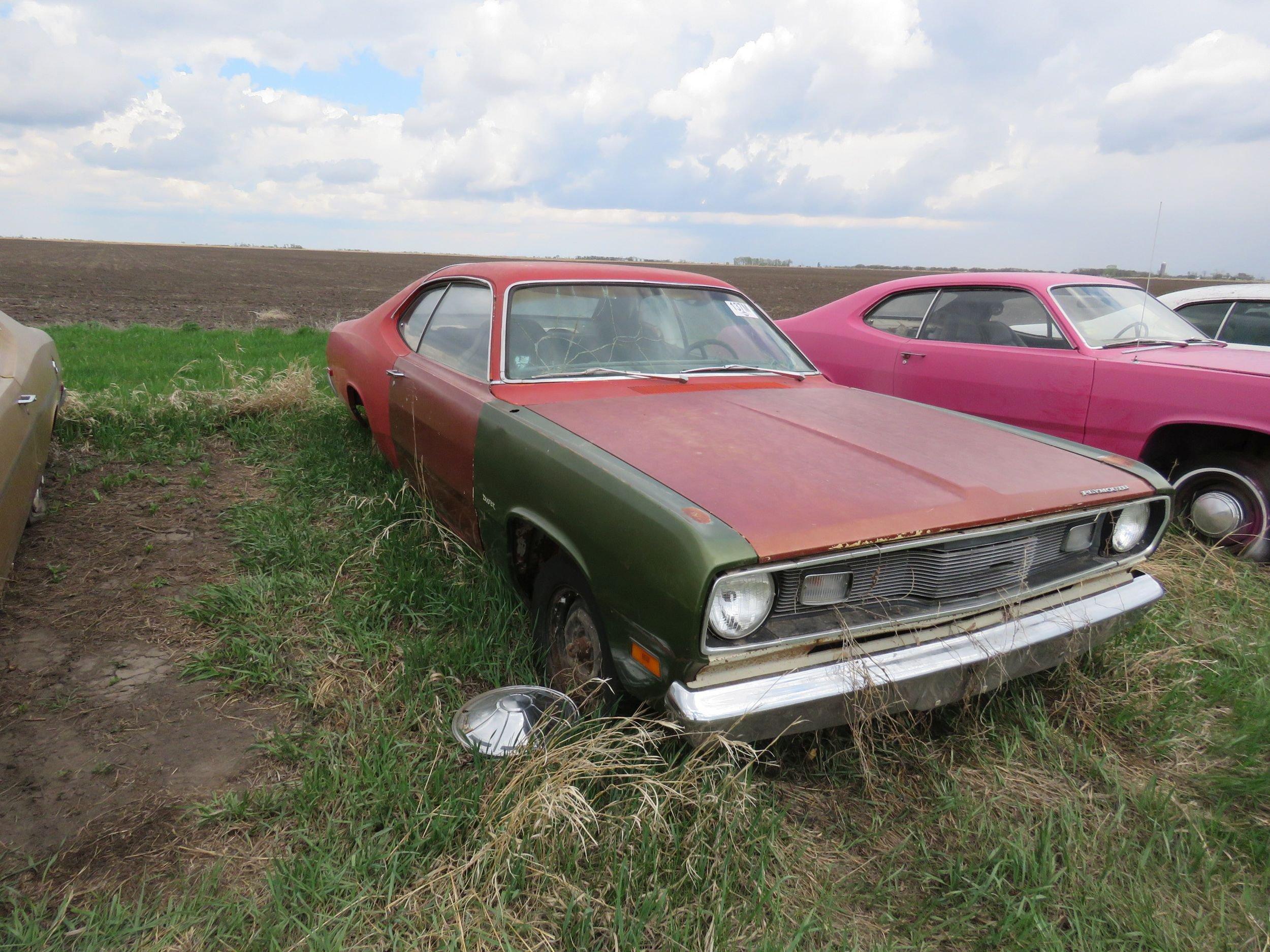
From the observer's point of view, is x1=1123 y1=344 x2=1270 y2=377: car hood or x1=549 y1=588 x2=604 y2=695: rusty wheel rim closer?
x1=549 y1=588 x2=604 y2=695: rusty wheel rim

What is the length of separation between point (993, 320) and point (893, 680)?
3606 millimetres

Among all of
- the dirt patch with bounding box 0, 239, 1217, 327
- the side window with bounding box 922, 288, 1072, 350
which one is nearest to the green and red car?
the side window with bounding box 922, 288, 1072, 350

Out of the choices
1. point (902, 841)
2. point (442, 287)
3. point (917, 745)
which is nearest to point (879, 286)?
point (442, 287)

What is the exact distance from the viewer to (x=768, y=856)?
1956mm

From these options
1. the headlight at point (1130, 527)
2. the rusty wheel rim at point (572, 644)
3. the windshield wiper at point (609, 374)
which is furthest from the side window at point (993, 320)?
the rusty wheel rim at point (572, 644)

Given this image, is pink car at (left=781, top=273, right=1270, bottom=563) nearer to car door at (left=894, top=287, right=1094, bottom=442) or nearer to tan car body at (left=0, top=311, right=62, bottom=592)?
car door at (left=894, top=287, right=1094, bottom=442)

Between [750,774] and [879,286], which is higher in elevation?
[879,286]

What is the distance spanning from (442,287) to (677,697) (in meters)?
2.74

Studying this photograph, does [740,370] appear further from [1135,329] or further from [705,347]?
[1135,329]

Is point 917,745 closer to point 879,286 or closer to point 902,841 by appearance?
point 902,841

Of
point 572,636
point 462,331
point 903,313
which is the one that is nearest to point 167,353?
point 462,331

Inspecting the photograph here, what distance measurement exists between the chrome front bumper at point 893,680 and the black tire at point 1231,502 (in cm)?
202

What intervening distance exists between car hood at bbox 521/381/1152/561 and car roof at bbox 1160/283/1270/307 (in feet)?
13.1

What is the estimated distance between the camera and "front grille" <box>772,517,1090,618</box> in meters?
2.04
